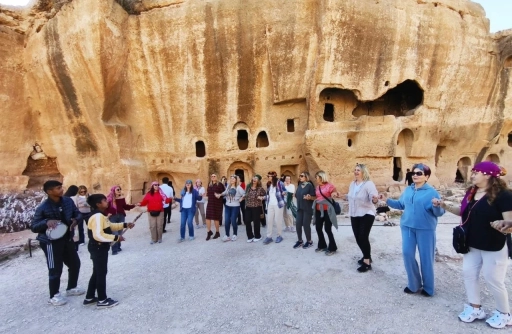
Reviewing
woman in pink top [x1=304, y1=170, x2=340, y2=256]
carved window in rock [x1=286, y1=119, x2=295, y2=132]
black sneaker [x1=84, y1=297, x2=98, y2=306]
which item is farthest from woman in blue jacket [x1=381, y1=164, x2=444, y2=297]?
carved window in rock [x1=286, y1=119, x2=295, y2=132]

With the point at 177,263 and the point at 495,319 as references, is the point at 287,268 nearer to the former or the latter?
the point at 177,263

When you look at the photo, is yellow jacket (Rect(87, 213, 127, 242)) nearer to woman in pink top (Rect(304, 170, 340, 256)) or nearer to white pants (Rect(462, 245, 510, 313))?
woman in pink top (Rect(304, 170, 340, 256))

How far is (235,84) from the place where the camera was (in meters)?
12.3

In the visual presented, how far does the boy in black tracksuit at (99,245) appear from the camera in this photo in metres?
3.45

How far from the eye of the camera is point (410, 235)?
135 inches

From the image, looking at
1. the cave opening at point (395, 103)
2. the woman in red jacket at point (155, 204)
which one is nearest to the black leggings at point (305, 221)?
the woman in red jacket at point (155, 204)

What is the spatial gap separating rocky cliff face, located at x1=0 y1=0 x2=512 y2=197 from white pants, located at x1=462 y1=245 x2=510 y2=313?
938 centimetres

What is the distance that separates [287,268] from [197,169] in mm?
9170

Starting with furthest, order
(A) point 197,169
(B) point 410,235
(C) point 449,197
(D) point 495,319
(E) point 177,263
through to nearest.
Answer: (A) point 197,169, (C) point 449,197, (E) point 177,263, (B) point 410,235, (D) point 495,319

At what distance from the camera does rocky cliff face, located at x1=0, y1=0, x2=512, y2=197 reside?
36.9 ft

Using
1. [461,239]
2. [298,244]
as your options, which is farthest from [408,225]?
[298,244]

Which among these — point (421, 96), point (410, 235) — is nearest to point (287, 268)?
point (410, 235)

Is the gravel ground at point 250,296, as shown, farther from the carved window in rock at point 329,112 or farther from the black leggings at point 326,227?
the carved window in rock at point 329,112

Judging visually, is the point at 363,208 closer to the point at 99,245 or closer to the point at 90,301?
the point at 99,245
